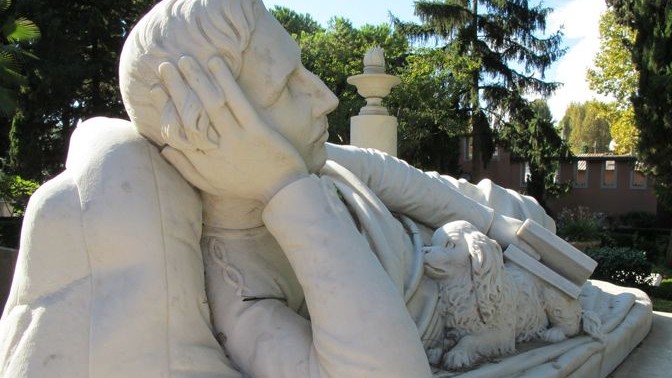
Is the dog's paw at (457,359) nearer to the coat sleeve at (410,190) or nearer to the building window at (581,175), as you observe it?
the coat sleeve at (410,190)

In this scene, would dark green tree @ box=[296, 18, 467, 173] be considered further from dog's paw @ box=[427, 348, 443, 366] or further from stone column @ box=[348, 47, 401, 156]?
dog's paw @ box=[427, 348, 443, 366]

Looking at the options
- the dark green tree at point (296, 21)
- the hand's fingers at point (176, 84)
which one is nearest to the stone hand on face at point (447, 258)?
the hand's fingers at point (176, 84)

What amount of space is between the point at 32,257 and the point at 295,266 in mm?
672

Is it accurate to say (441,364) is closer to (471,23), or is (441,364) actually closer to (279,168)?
(279,168)

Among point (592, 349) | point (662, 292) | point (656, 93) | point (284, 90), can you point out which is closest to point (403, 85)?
point (656, 93)

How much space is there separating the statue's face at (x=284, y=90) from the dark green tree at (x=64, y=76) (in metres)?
16.5

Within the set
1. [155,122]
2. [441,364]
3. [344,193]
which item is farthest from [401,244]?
[155,122]

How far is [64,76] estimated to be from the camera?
16.3m

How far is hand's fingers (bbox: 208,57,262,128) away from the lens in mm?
1458

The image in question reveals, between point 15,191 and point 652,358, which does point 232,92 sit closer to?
point 652,358

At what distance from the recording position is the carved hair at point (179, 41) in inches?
57.9

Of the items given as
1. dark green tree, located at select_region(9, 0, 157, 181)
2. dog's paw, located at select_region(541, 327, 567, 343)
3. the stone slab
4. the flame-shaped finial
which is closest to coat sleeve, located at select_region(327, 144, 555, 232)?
dog's paw, located at select_region(541, 327, 567, 343)

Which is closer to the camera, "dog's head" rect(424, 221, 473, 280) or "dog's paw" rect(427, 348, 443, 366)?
"dog's paw" rect(427, 348, 443, 366)

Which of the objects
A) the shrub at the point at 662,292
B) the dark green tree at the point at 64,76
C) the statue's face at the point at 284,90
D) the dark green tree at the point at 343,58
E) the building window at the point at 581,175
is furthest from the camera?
the building window at the point at 581,175
